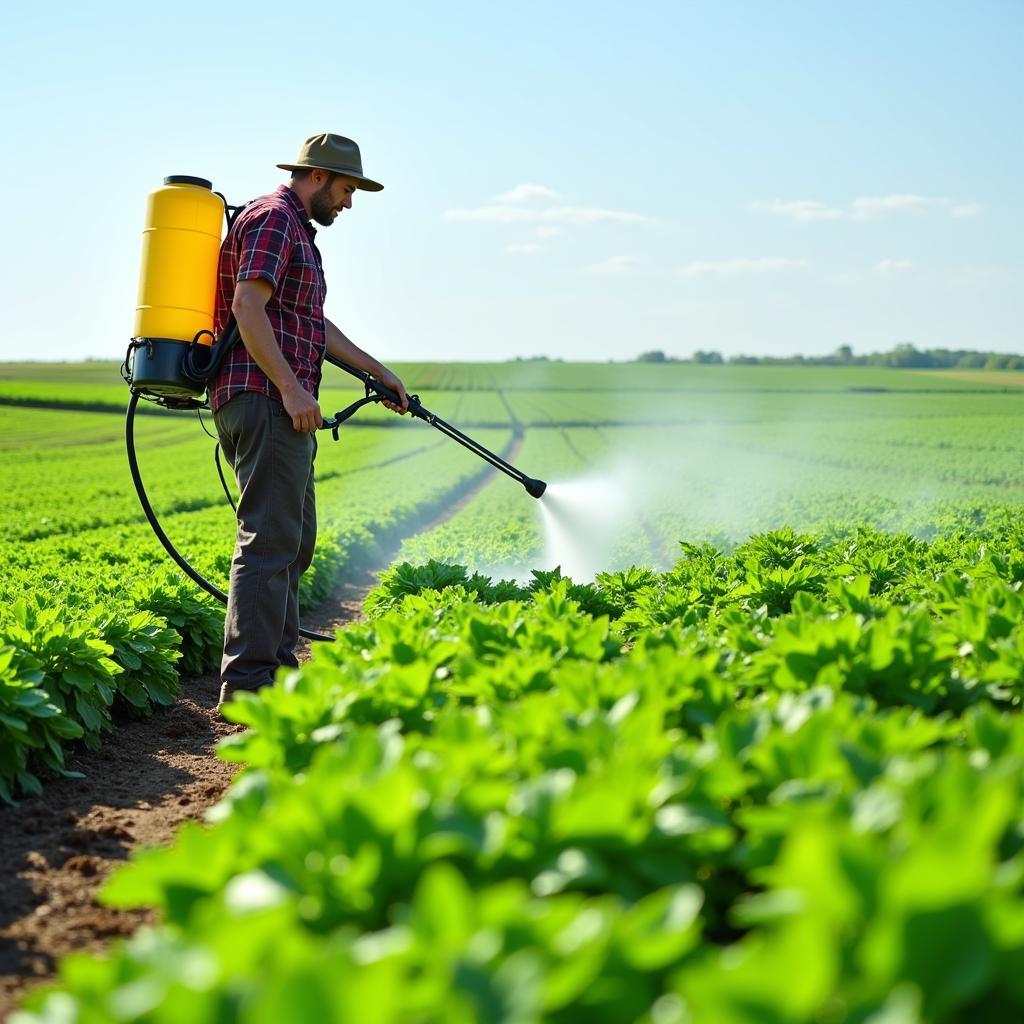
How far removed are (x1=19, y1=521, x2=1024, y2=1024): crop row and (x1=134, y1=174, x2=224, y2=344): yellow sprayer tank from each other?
3.36 metres

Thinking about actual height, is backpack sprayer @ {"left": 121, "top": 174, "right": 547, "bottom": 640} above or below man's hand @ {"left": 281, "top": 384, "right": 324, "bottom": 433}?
above

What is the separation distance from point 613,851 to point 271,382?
4.43 metres

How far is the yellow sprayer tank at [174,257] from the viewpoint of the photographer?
6016 mm

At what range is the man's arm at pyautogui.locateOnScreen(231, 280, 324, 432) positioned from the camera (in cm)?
574

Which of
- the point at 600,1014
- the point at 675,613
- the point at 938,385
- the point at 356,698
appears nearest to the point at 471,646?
the point at 356,698

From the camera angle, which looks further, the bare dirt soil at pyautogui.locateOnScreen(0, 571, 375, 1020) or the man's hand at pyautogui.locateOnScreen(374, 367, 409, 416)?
the man's hand at pyautogui.locateOnScreen(374, 367, 409, 416)

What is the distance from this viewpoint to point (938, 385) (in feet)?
270

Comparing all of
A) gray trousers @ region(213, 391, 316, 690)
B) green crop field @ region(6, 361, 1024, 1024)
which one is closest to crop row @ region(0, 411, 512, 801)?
green crop field @ region(6, 361, 1024, 1024)

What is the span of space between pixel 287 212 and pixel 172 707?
3090mm

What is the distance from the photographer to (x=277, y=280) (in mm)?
5840

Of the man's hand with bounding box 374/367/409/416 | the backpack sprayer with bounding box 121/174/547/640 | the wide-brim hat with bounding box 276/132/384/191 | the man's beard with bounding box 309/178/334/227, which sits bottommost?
the man's hand with bounding box 374/367/409/416

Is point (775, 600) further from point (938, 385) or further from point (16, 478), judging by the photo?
point (938, 385)

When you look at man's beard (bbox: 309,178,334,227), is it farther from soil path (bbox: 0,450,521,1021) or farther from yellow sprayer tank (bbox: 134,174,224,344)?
soil path (bbox: 0,450,521,1021)

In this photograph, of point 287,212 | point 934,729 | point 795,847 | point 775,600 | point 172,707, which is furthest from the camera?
point 172,707
